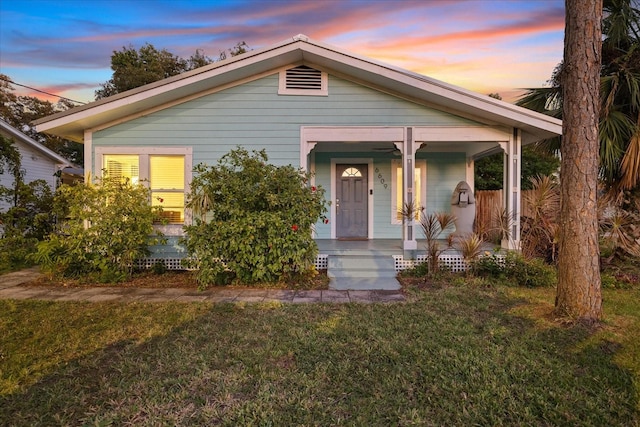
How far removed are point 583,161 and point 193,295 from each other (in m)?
5.54

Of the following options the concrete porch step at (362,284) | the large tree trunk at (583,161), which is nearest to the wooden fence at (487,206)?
the concrete porch step at (362,284)

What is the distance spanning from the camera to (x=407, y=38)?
33.1ft

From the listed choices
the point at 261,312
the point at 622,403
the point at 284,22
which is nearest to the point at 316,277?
the point at 261,312

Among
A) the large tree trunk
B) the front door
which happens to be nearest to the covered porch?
the front door

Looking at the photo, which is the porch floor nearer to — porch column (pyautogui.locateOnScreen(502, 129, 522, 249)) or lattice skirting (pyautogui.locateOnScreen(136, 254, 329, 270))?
lattice skirting (pyautogui.locateOnScreen(136, 254, 329, 270))

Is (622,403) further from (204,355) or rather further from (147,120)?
(147,120)

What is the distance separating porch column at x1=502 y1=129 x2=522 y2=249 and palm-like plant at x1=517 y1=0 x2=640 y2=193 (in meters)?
1.39

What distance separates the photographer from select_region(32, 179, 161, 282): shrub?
6.09 m

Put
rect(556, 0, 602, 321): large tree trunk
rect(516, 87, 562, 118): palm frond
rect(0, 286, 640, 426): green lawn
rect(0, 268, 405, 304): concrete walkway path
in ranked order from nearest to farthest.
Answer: rect(0, 286, 640, 426): green lawn
rect(556, 0, 602, 321): large tree trunk
rect(0, 268, 405, 304): concrete walkway path
rect(516, 87, 562, 118): palm frond

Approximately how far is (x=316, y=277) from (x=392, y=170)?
4.10 meters

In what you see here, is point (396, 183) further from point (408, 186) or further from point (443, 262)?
point (443, 262)

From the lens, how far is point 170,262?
720 cm

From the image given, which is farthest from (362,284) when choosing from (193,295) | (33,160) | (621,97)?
(33,160)

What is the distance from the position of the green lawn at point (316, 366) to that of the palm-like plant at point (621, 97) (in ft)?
10.5
